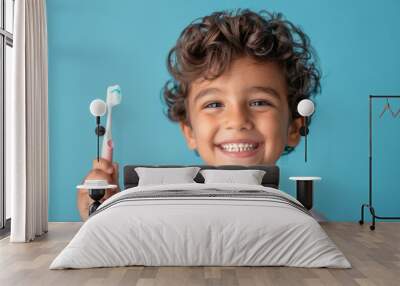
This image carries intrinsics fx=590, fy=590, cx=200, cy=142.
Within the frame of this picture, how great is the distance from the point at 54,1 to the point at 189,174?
275cm

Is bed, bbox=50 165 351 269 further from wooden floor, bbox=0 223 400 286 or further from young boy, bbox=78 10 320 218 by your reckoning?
young boy, bbox=78 10 320 218

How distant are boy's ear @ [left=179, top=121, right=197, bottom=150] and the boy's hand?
92 cm

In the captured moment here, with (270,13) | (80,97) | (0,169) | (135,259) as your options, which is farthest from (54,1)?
(135,259)

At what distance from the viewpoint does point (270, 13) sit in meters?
7.24

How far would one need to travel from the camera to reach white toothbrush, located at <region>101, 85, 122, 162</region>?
7.21 m

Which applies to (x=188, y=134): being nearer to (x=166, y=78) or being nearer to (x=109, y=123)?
(x=166, y=78)

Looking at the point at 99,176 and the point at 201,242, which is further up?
the point at 99,176

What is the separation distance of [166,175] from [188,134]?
0.72 metres

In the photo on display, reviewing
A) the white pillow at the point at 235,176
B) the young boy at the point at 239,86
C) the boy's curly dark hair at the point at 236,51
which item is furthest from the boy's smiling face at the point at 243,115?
the white pillow at the point at 235,176

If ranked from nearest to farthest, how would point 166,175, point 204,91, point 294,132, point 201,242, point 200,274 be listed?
point 200,274, point 201,242, point 166,175, point 204,91, point 294,132

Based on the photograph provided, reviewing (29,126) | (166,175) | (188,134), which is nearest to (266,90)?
(188,134)

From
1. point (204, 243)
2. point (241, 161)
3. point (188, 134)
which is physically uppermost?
point (188, 134)

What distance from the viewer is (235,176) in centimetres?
663

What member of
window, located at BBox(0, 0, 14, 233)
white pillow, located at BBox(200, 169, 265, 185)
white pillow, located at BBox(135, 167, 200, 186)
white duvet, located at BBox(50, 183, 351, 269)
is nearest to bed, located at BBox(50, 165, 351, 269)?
white duvet, located at BBox(50, 183, 351, 269)
